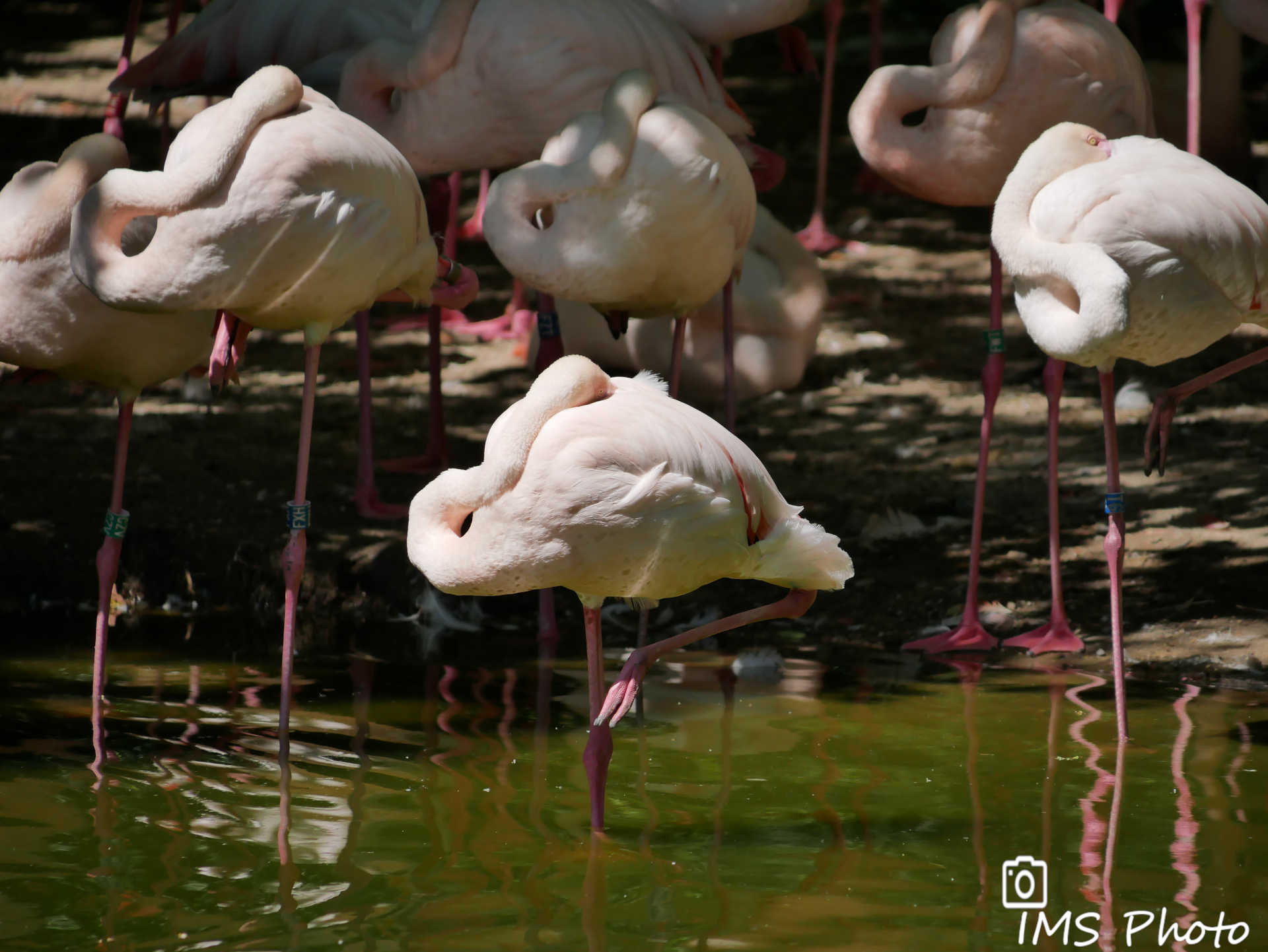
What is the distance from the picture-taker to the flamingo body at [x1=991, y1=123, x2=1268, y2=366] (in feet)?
12.8

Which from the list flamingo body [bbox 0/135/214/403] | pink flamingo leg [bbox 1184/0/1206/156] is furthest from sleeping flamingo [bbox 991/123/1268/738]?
flamingo body [bbox 0/135/214/403]

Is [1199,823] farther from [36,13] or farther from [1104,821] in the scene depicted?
[36,13]

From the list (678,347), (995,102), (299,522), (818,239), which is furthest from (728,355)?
(818,239)

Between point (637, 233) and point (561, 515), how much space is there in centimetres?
162

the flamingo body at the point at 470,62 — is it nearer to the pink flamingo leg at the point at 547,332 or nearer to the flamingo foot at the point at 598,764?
the pink flamingo leg at the point at 547,332

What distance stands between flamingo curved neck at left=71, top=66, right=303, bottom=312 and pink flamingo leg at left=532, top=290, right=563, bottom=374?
5.28ft

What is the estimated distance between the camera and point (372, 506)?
5598 millimetres

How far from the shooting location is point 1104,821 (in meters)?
3.49

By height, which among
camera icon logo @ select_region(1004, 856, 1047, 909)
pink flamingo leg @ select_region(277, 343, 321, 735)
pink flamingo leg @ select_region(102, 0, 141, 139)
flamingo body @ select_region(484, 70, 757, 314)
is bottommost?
camera icon logo @ select_region(1004, 856, 1047, 909)

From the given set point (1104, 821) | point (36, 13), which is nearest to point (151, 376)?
point (1104, 821)

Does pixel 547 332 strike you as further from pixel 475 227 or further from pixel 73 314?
pixel 475 227

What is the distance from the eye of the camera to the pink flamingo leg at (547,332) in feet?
17.6

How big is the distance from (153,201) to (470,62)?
6.12 feet

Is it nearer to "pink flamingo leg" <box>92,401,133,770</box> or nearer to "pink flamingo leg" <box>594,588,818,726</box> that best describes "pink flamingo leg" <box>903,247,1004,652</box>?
"pink flamingo leg" <box>594,588,818,726</box>
